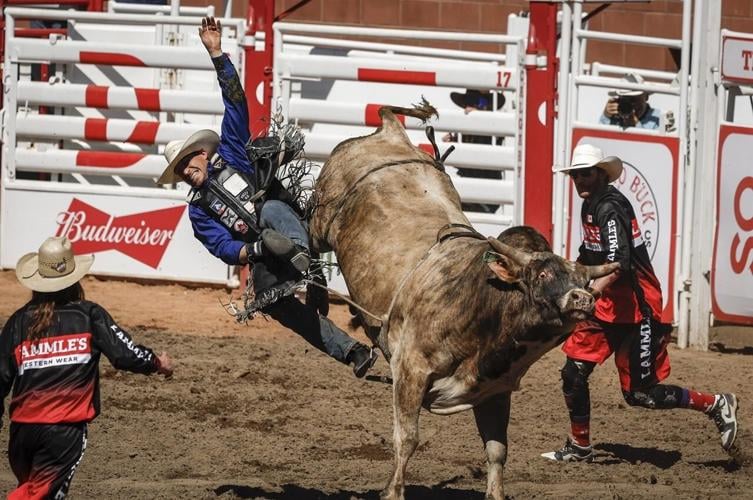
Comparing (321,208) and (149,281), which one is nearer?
(321,208)

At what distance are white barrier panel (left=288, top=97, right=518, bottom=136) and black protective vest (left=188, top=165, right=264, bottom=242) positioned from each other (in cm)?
416

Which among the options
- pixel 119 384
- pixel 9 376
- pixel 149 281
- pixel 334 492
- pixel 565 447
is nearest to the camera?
pixel 9 376

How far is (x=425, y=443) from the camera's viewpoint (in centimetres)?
708

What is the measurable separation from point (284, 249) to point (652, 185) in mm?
4600

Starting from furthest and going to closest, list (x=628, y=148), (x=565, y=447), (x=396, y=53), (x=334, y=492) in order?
(x=396, y=53) < (x=628, y=148) < (x=565, y=447) < (x=334, y=492)

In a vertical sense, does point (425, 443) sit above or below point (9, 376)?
below

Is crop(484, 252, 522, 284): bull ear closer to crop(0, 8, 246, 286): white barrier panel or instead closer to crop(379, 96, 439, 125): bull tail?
crop(379, 96, 439, 125): bull tail

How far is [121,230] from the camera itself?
35.3 feet

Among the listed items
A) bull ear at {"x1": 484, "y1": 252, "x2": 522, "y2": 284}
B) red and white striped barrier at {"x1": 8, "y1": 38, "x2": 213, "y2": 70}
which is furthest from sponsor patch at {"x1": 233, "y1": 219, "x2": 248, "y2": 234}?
red and white striped barrier at {"x1": 8, "y1": 38, "x2": 213, "y2": 70}

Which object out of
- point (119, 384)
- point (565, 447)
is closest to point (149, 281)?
point (119, 384)

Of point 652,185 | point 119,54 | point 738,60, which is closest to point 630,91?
point 652,185

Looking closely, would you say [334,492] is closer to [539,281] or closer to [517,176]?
[539,281]

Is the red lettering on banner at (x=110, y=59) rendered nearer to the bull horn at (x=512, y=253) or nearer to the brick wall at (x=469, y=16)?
the brick wall at (x=469, y=16)

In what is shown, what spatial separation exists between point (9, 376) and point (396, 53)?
7632mm
